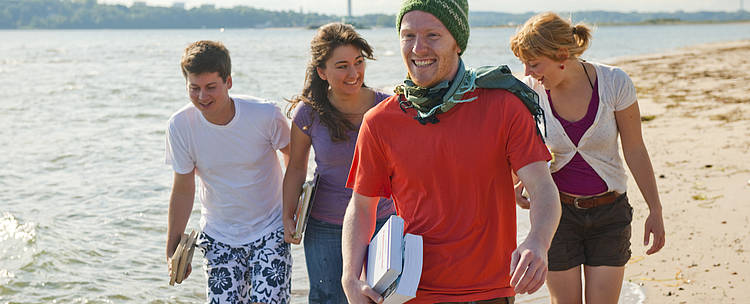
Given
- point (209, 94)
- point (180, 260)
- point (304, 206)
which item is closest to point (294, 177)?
point (304, 206)

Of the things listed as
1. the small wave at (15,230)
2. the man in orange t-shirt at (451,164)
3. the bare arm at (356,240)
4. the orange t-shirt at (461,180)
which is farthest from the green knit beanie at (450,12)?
the small wave at (15,230)

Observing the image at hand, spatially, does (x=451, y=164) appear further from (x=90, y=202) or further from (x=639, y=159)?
(x=90, y=202)

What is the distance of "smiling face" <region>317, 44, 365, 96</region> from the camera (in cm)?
394

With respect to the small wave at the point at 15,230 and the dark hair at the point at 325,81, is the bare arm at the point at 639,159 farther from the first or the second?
the small wave at the point at 15,230

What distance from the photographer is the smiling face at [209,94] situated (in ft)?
13.0

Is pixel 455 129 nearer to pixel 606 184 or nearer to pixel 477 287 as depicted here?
pixel 477 287

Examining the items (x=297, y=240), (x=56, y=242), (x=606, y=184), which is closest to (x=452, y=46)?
(x=606, y=184)

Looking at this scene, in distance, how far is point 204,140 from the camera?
405 centimetres

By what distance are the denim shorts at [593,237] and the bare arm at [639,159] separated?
119 millimetres

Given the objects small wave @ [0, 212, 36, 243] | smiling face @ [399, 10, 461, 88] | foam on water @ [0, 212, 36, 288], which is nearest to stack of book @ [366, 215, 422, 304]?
smiling face @ [399, 10, 461, 88]

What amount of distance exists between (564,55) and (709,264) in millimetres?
2742

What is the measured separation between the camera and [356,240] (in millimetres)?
2562

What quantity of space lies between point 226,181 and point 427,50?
78.2 inches

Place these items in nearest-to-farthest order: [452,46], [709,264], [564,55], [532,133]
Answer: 1. [532,133]
2. [452,46]
3. [564,55]
4. [709,264]
